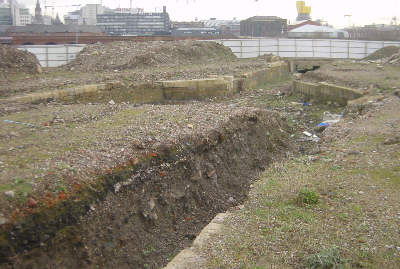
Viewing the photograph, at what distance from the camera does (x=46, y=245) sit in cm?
442

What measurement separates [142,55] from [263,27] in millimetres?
23627

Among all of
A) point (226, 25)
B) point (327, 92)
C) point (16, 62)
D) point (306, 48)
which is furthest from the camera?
point (226, 25)

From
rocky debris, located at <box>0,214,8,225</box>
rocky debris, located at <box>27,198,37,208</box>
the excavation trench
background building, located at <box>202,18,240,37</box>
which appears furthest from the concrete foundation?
background building, located at <box>202,18,240,37</box>

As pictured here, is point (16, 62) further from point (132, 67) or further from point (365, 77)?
point (365, 77)

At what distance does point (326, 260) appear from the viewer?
412cm

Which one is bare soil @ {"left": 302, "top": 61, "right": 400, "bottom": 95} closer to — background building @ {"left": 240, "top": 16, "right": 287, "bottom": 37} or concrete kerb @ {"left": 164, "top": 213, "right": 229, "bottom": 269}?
concrete kerb @ {"left": 164, "top": 213, "right": 229, "bottom": 269}

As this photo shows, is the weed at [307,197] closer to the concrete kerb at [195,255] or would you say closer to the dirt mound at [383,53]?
the concrete kerb at [195,255]

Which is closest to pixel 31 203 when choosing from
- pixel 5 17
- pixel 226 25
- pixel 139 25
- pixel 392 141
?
pixel 392 141

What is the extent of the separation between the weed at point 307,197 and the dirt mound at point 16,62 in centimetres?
1187

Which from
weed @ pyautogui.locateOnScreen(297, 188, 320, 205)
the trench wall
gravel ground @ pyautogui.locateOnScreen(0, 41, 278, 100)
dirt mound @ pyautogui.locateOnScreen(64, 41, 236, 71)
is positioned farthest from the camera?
dirt mound @ pyautogui.locateOnScreen(64, 41, 236, 71)

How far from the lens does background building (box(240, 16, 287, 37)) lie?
37.2m

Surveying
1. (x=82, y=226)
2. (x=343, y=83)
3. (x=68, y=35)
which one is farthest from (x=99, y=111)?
(x=68, y=35)

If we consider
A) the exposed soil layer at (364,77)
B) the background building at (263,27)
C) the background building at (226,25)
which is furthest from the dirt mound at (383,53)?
the background building at (226,25)

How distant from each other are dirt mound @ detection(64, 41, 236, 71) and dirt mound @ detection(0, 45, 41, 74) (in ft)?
5.65
